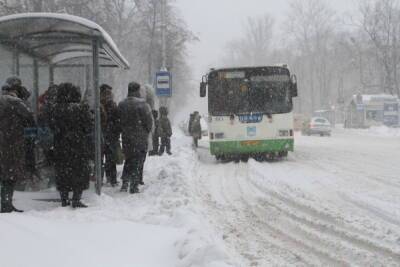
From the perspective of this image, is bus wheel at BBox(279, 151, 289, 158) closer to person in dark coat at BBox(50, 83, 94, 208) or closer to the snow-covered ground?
the snow-covered ground

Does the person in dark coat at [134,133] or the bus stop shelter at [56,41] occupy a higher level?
the bus stop shelter at [56,41]

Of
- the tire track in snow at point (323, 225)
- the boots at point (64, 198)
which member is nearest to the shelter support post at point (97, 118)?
the boots at point (64, 198)

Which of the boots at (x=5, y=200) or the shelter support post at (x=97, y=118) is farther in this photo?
the shelter support post at (x=97, y=118)

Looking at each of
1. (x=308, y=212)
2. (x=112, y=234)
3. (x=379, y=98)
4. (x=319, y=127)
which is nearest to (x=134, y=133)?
(x=308, y=212)

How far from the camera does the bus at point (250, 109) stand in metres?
16.4

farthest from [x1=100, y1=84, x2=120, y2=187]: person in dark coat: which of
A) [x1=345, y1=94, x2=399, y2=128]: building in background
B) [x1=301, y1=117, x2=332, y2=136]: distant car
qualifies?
[x1=345, y1=94, x2=399, y2=128]: building in background

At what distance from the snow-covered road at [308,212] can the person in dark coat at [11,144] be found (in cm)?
267

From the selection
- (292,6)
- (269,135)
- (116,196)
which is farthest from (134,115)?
(292,6)

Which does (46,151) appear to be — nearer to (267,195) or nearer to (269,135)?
(267,195)

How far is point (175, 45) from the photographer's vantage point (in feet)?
124

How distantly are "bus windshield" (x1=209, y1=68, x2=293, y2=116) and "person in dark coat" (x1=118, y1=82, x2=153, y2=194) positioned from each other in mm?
7192

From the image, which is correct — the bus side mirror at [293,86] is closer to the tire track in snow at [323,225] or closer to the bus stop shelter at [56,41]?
the bus stop shelter at [56,41]

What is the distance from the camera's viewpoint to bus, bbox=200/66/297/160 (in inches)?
645

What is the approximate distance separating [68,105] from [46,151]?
88 cm
